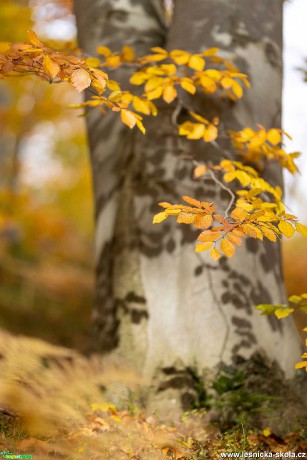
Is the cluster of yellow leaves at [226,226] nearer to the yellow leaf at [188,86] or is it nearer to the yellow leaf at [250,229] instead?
the yellow leaf at [250,229]

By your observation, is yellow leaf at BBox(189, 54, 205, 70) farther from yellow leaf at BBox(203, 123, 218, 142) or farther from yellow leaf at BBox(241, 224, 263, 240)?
yellow leaf at BBox(241, 224, 263, 240)

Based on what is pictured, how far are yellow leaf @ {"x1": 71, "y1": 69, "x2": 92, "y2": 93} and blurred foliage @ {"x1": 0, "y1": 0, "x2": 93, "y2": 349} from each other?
3834 mm

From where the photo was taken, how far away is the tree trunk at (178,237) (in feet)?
7.75

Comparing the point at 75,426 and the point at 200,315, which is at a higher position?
the point at 200,315

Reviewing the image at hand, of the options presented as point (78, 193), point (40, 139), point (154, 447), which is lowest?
point (154, 447)

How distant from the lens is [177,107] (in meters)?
2.56

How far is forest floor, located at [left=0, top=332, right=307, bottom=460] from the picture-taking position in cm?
175

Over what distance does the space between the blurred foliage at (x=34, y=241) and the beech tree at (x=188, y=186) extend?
288 centimetres

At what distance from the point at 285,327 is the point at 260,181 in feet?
3.10

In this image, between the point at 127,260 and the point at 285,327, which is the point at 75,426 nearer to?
the point at 127,260

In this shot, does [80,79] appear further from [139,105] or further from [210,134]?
[210,134]

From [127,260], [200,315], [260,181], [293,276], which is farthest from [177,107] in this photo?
[293,276]

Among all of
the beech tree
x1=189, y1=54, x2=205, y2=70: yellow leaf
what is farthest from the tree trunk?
x1=189, y1=54, x2=205, y2=70: yellow leaf

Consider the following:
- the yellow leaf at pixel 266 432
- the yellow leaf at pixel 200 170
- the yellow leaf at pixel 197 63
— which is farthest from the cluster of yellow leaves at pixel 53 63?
the yellow leaf at pixel 266 432
